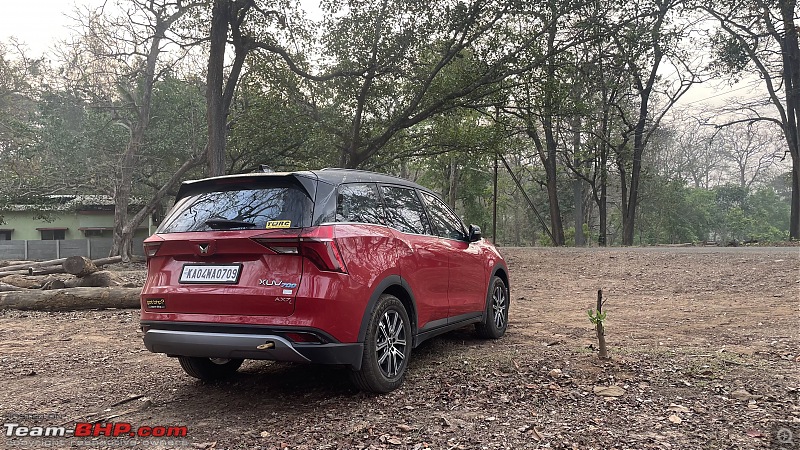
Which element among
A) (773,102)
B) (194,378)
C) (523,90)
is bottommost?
(194,378)

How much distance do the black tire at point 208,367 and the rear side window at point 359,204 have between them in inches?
68.8

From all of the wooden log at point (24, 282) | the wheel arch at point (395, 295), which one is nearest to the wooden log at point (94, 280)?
the wooden log at point (24, 282)

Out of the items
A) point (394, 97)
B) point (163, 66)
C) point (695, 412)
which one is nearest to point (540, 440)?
point (695, 412)

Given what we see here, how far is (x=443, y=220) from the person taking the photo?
556 centimetres

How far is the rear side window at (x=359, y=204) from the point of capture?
13.4 ft

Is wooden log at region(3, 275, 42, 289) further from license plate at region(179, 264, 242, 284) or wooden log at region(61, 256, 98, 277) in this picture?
license plate at region(179, 264, 242, 284)

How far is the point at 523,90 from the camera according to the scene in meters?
15.5

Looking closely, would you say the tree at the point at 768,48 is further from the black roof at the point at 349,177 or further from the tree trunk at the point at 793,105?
the black roof at the point at 349,177

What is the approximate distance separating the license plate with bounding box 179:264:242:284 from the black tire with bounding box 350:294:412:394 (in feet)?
3.34

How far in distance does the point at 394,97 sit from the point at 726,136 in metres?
39.9

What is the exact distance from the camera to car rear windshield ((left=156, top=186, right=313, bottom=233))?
3814mm

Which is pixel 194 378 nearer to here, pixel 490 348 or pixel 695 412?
pixel 490 348

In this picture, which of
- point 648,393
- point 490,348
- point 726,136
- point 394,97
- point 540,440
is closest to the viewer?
point 540,440

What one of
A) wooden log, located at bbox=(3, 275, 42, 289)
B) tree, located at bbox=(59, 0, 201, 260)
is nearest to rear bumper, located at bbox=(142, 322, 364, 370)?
wooden log, located at bbox=(3, 275, 42, 289)
